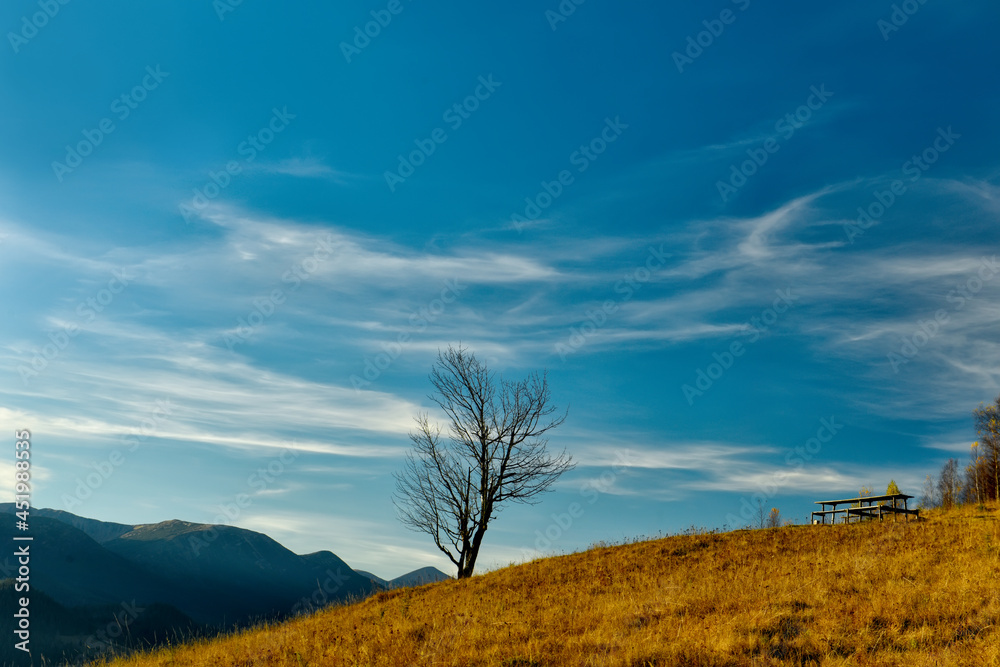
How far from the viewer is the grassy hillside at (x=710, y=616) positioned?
966 cm

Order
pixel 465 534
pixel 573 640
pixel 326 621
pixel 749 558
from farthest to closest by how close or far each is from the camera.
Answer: pixel 465 534 → pixel 749 558 → pixel 326 621 → pixel 573 640

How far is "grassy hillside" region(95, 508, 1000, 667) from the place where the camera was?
380 inches

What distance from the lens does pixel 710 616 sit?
11406 millimetres

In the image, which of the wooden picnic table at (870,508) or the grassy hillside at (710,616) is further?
the wooden picnic table at (870,508)

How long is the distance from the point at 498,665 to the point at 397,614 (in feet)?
24.6

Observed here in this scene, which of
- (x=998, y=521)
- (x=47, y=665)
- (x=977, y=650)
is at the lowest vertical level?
(x=47, y=665)

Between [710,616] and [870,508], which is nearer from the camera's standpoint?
[710,616]

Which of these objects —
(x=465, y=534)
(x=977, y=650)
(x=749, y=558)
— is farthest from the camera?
(x=465, y=534)

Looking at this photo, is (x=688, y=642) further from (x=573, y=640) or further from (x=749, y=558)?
(x=749, y=558)

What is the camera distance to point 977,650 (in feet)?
29.3

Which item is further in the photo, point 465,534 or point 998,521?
point 465,534

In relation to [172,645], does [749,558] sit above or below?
above

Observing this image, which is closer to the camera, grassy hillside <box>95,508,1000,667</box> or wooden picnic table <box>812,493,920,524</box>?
grassy hillside <box>95,508,1000,667</box>

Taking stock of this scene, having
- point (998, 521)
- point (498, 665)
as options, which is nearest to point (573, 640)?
point (498, 665)
